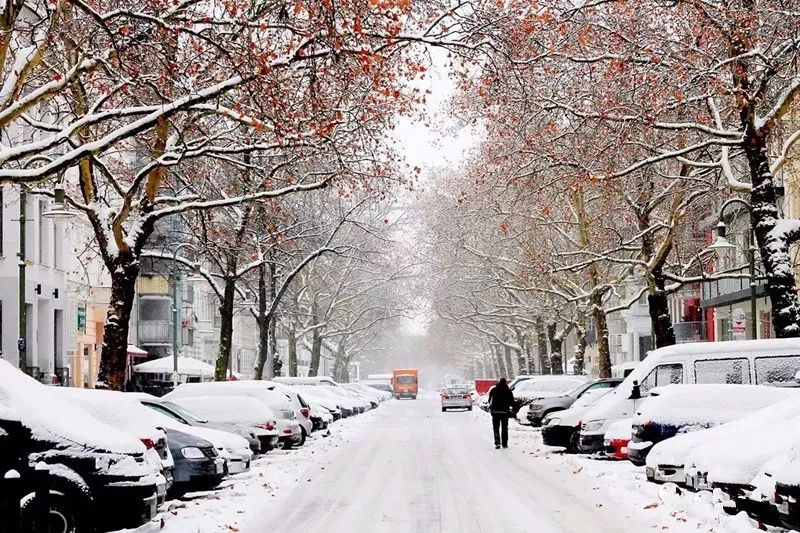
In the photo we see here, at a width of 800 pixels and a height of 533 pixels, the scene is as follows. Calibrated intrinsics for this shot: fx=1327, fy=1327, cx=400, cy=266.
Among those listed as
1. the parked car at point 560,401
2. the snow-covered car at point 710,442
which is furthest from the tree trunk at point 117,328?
the snow-covered car at point 710,442

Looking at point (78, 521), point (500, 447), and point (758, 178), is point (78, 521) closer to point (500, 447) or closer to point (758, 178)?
point (758, 178)

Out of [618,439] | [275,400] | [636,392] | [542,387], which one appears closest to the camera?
[618,439]

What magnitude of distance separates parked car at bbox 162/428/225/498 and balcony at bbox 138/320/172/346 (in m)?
57.5

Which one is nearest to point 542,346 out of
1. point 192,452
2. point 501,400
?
point 501,400

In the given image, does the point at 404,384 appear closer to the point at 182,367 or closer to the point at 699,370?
the point at 182,367

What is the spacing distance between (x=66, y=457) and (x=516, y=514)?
19.5ft

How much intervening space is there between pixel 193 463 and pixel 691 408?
733 cm

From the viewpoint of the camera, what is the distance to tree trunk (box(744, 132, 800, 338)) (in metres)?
25.3

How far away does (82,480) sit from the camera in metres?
13.5

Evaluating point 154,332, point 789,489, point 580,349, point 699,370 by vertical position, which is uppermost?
point 154,332

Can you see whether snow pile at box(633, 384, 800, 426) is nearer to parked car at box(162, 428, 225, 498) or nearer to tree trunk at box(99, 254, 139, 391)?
parked car at box(162, 428, 225, 498)

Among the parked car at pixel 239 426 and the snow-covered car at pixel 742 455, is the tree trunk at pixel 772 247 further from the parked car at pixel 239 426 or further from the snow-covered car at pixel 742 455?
the parked car at pixel 239 426

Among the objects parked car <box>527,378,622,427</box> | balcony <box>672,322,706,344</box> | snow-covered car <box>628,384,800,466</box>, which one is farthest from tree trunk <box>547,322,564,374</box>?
snow-covered car <box>628,384,800,466</box>

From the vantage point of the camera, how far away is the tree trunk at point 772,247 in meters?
25.3
